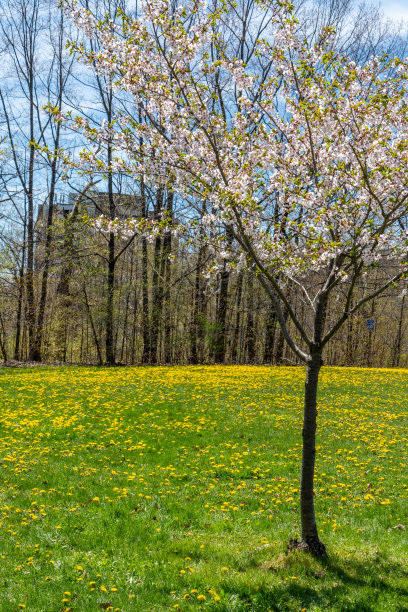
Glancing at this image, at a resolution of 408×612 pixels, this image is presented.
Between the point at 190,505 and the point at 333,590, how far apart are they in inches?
105

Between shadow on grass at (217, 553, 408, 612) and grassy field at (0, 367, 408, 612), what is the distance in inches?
0.6

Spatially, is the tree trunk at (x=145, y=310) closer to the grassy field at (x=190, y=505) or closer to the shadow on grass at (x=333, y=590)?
the grassy field at (x=190, y=505)

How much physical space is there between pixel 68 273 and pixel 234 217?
2102 cm

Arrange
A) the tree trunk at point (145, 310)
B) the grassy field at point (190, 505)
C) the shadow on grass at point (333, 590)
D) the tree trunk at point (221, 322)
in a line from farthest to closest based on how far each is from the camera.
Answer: the tree trunk at point (221, 322), the tree trunk at point (145, 310), the grassy field at point (190, 505), the shadow on grass at point (333, 590)

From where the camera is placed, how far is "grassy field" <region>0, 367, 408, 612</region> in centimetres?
470

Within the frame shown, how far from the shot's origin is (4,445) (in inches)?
357

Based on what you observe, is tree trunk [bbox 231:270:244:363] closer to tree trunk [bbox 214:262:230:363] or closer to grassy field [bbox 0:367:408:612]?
tree trunk [bbox 214:262:230:363]

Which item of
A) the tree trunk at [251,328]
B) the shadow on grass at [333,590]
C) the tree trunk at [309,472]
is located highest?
the tree trunk at [251,328]

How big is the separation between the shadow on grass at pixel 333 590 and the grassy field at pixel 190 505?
0.05ft

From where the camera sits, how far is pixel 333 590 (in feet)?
15.3

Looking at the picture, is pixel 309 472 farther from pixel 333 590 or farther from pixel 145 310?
pixel 145 310

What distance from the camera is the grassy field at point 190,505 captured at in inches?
185

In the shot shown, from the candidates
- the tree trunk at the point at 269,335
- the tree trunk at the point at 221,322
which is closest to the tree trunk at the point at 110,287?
the tree trunk at the point at 221,322

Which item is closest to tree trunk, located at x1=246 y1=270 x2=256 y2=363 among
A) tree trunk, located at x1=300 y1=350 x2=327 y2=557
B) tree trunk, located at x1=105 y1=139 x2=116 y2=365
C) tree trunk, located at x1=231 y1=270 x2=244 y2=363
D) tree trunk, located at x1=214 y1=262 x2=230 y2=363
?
tree trunk, located at x1=231 y1=270 x2=244 y2=363
